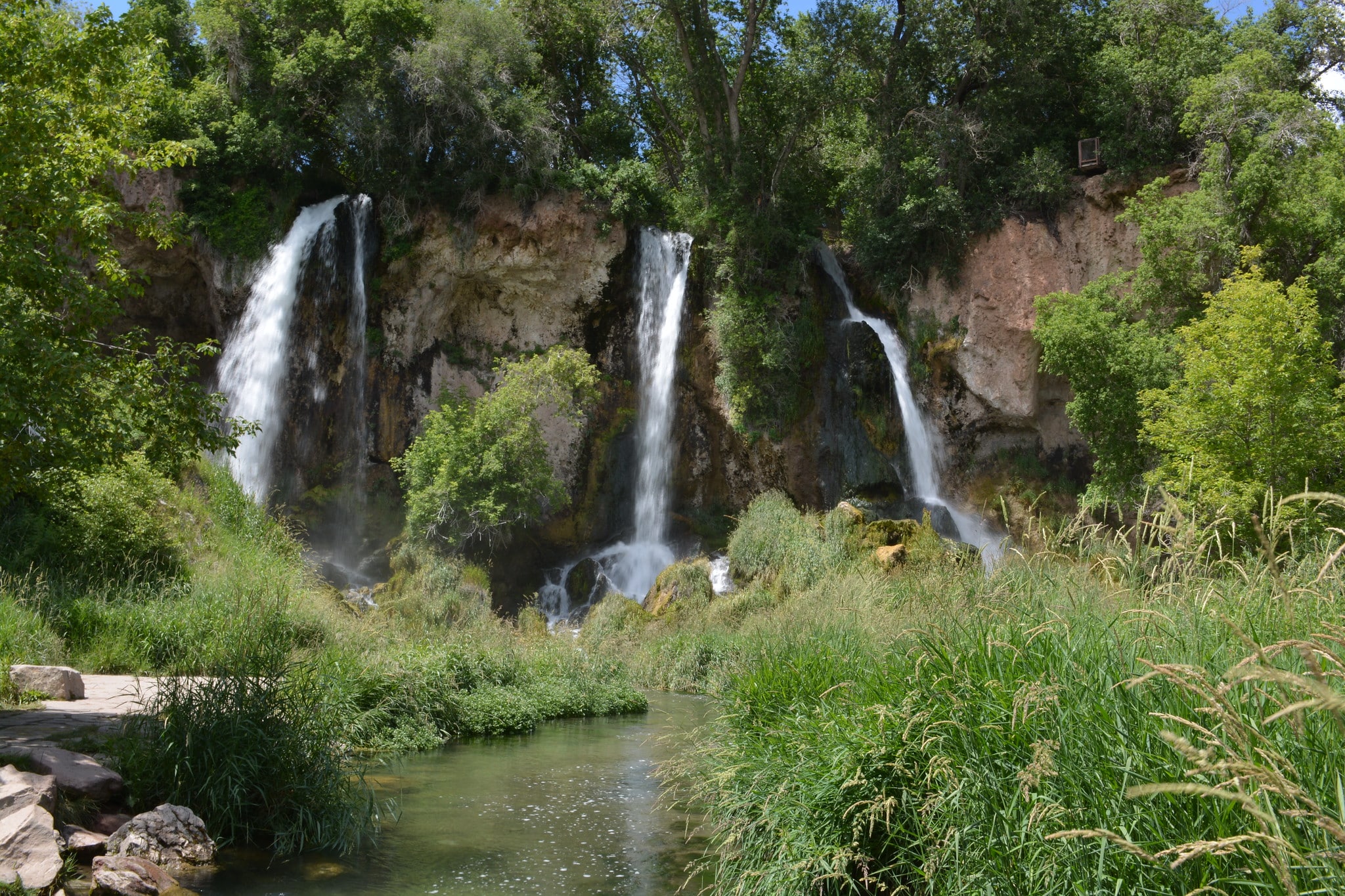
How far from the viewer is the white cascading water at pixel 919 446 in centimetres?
2502

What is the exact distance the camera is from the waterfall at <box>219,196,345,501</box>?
2609 centimetres

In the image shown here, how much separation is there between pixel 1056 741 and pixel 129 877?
16.8ft

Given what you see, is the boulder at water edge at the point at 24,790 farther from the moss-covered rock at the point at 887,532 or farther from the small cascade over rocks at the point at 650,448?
the small cascade over rocks at the point at 650,448

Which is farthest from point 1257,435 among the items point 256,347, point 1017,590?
point 256,347

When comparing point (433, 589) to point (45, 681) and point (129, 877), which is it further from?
point (129, 877)

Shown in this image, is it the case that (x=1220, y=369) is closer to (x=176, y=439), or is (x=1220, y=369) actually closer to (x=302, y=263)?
(x=176, y=439)

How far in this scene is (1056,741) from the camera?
12.3 feet

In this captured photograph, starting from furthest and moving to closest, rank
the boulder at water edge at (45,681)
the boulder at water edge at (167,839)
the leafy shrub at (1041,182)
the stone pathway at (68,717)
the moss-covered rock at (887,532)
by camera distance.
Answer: the leafy shrub at (1041,182) < the moss-covered rock at (887,532) < the boulder at water edge at (45,681) < the stone pathway at (68,717) < the boulder at water edge at (167,839)

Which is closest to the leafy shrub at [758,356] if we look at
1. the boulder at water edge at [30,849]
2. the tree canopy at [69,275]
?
the tree canopy at [69,275]

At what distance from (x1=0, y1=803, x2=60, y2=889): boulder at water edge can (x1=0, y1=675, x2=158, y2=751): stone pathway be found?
145cm

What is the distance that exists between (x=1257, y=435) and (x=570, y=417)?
15.8 meters

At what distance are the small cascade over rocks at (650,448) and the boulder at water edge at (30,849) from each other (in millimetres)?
19628

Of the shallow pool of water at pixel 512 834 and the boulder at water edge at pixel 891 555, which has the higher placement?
the boulder at water edge at pixel 891 555

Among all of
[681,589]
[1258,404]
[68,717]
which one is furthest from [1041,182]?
[68,717]
